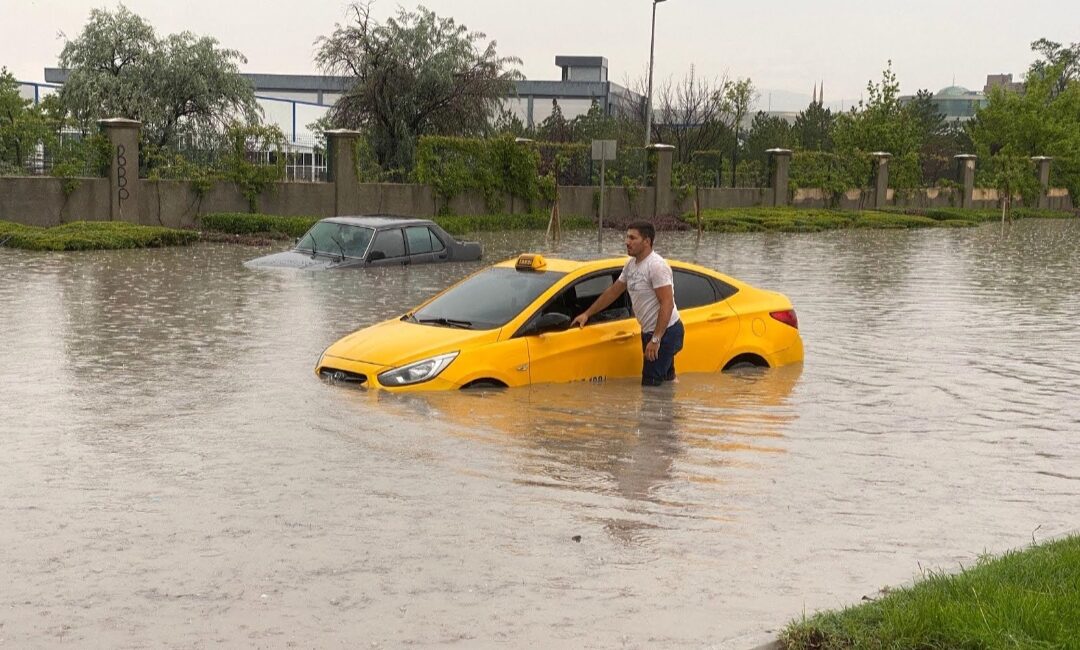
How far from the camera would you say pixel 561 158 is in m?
44.8

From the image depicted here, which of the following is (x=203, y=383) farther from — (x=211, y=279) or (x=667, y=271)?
(x=211, y=279)

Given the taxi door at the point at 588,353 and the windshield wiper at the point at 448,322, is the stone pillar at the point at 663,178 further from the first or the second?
the windshield wiper at the point at 448,322

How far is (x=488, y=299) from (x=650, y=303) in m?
1.39

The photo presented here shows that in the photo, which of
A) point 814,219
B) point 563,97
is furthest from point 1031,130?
point 814,219

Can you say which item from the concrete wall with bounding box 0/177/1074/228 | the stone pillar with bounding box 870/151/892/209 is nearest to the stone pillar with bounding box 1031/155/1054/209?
the stone pillar with bounding box 870/151/892/209

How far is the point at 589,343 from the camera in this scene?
11148 millimetres

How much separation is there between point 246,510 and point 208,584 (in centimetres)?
136

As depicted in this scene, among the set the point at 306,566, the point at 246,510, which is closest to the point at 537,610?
the point at 306,566

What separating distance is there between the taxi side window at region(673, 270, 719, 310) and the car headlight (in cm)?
230

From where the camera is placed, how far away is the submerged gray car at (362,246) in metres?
23.0

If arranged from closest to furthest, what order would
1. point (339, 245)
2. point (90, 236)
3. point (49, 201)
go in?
1. point (339, 245)
2. point (90, 236)
3. point (49, 201)

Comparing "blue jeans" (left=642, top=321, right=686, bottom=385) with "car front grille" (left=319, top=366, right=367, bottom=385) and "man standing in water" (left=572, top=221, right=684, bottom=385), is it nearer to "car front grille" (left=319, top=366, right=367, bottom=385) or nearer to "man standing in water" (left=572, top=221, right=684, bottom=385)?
"man standing in water" (left=572, top=221, right=684, bottom=385)

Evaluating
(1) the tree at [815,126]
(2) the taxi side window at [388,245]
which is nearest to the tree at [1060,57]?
(1) the tree at [815,126]

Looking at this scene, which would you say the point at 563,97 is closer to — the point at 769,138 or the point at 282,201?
the point at 769,138
